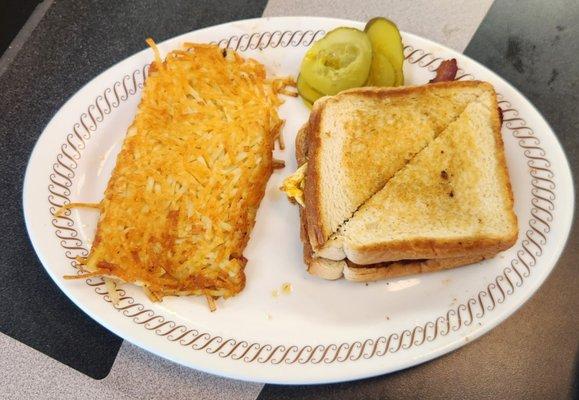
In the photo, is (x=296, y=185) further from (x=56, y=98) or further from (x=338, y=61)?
(x=56, y=98)

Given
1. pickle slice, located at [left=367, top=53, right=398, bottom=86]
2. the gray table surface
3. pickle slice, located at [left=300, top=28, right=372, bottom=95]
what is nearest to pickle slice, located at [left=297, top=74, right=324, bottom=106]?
pickle slice, located at [left=300, top=28, right=372, bottom=95]

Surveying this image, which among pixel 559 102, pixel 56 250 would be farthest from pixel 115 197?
pixel 559 102

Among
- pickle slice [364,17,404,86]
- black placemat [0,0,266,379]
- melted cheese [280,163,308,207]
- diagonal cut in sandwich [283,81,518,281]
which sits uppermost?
pickle slice [364,17,404,86]

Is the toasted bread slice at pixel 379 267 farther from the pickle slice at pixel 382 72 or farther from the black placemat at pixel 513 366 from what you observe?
the pickle slice at pixel 382 72

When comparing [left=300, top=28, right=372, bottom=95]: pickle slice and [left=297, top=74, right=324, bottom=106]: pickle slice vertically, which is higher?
[left=300, top=28, right=372, bottom=95]: pickle slice

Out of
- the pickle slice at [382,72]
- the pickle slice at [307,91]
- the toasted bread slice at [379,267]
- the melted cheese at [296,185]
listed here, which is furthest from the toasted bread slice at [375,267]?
the pickle slice at [382,72]

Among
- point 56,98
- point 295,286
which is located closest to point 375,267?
point 295,286

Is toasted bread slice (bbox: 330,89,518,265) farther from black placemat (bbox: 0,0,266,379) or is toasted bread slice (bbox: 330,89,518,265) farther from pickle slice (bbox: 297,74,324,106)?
black placemat (bbox: 0,0,266,379)
